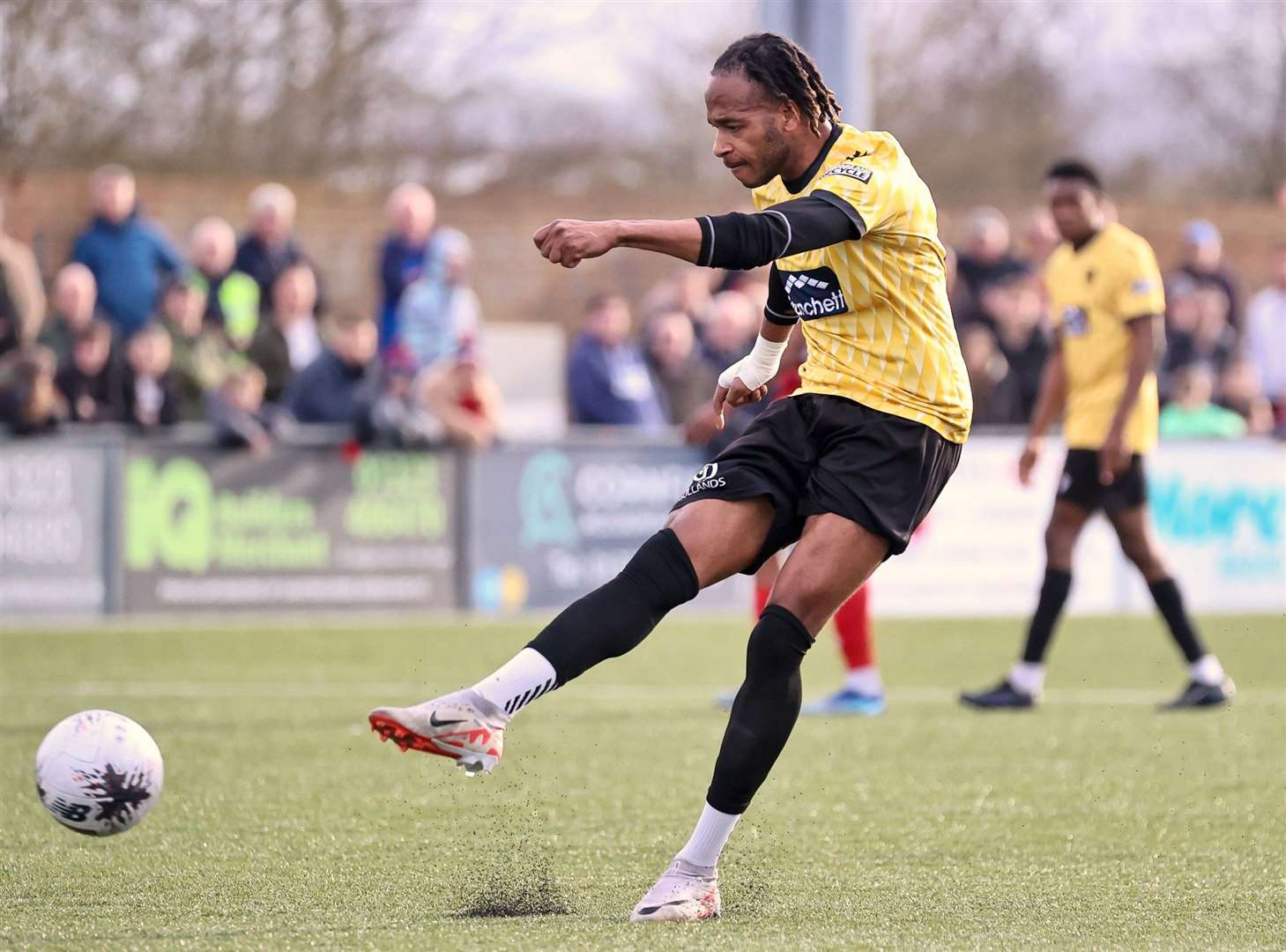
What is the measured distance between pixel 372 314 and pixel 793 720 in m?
17.8

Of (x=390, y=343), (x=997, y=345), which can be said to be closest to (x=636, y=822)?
(x=390, y=343)

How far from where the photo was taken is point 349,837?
5.89 metres

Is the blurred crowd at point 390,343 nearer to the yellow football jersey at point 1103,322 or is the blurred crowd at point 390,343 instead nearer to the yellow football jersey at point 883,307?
the yellow football jersey at point 1103,322

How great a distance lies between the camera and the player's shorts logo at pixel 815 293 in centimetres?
508

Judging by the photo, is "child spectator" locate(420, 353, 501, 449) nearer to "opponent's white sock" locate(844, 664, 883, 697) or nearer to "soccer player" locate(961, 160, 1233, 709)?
"opponent's white sock" locate(844, 664, 883, 697)

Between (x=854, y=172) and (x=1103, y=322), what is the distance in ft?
15.9

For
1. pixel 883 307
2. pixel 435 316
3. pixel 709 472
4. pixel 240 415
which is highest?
pixel 883 307

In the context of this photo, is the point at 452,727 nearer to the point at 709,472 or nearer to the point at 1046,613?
the point at 709,472

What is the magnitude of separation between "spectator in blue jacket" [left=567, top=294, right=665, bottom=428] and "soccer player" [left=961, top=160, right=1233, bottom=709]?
600 cm

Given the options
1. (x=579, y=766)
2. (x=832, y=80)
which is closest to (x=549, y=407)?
(x=832, y=80)

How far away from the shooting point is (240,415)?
13.6 m

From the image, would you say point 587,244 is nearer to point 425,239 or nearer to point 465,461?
point 465,461

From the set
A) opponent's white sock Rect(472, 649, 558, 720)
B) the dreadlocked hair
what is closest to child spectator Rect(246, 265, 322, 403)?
the dreadlocked hair

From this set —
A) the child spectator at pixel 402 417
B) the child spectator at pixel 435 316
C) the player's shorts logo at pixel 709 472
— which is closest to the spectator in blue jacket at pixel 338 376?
the child spectator at pixel 402 417
